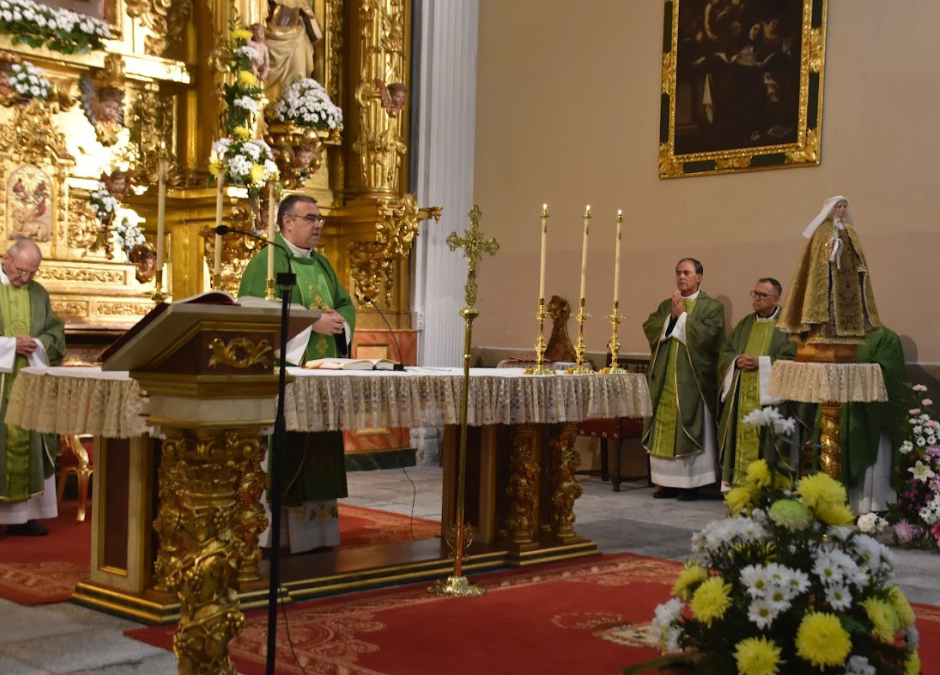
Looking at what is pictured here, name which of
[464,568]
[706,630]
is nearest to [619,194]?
[464,568]

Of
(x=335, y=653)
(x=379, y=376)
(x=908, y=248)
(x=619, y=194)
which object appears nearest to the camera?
(x=335, y=653)

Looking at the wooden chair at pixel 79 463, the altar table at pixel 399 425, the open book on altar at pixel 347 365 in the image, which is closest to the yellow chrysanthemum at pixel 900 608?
the altar table at pixel 399 425

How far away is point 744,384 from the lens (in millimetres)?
9273

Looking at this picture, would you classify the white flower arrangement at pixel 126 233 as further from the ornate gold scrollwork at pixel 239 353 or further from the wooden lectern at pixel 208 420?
the ornate gold scrollwork at pixel 239 353

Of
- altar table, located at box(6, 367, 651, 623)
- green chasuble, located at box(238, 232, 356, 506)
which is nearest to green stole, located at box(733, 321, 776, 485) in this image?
altar table, located at box(6, 367, 651, 623)

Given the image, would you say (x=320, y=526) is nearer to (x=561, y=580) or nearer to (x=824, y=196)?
(x=561, y=580)

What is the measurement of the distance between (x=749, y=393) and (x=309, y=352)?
4.12 meters

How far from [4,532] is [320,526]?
212 centimetres

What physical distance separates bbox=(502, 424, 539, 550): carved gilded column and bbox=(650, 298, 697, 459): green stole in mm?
3228

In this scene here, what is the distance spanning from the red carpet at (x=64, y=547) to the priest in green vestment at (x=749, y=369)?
2614mm

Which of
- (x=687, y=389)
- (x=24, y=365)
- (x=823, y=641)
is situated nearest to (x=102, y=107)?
(x=24, y=365)

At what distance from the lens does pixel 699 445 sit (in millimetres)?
9609

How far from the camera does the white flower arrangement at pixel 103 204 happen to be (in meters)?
9.32

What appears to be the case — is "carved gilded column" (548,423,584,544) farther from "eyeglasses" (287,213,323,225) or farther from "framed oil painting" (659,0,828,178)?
"framed oil painting" (659,0,828,178)
